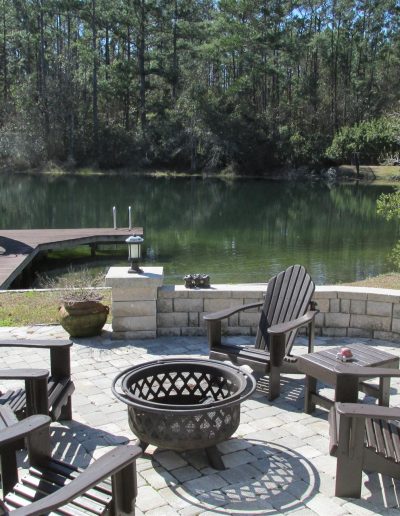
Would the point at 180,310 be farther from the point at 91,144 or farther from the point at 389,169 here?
the point at 91,144

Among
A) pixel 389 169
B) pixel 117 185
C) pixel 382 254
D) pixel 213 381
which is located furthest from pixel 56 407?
pixel 389 169

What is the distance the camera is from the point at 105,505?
235 centimetres

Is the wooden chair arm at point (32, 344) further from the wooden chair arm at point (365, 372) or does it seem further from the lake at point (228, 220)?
the lake at point (228, 220)

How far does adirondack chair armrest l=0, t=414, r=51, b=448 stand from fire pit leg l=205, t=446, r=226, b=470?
104 centimetres

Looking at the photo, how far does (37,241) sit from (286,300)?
10.2 meters

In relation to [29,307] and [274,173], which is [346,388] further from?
[274,173]

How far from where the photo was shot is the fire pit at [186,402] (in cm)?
298

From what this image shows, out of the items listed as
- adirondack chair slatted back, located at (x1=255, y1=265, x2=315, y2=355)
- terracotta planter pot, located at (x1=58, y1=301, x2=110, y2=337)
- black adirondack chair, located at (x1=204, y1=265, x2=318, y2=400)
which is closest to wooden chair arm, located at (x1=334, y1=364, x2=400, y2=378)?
black adirondack chair, located at (x1=204, y1=265, x2=318, y2=400)

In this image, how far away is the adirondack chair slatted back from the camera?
170 inches

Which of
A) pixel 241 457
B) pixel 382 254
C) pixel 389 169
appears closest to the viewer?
pixel 241 457

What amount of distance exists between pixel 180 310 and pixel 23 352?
4.78ft

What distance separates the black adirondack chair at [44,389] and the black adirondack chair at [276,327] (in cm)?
112

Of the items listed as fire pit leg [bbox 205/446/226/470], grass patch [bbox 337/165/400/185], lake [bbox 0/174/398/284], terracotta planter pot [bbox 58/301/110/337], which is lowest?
lake [bbox 0/174/398/284]

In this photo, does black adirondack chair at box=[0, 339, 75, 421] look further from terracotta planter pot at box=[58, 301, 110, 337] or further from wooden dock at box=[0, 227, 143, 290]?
wooden dock at box=[0, 227, 143, 290]
